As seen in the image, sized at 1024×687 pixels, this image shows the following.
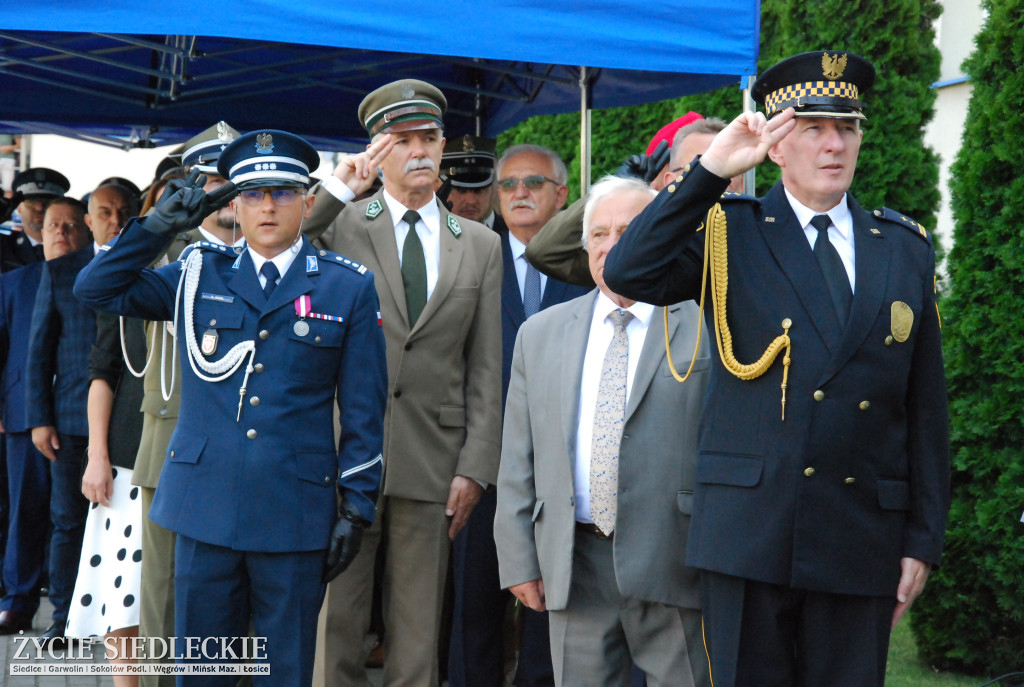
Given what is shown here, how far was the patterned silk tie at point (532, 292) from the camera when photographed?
500cm

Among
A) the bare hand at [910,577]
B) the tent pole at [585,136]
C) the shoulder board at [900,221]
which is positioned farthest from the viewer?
the tent pole at [585,136]

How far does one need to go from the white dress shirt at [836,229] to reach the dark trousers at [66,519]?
4.05 meters

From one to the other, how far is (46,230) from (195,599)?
3.55 m

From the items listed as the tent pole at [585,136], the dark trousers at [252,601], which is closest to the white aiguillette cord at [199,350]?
the dark trousers at [252,601]

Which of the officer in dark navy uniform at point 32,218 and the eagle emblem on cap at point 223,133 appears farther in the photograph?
the officer in dark navy uniform at point 32,218

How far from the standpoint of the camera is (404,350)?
4.23 meters

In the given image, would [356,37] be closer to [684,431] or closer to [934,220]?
[684,431]

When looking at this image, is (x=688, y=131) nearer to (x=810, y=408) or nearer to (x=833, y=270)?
(x=833, y=270)

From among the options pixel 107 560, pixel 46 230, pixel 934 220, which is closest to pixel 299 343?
pixel 107 560

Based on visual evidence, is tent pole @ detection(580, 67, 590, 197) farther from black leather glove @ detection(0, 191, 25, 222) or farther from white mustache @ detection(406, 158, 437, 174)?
black leather glove @ detection(0, 191, 25, 222)

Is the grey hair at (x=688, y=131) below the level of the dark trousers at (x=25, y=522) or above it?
above

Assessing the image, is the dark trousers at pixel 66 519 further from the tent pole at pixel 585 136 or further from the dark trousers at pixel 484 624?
the tent pole at pixel 585 136

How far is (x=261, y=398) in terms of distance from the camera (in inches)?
136

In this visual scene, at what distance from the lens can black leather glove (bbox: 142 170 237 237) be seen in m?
3.56
